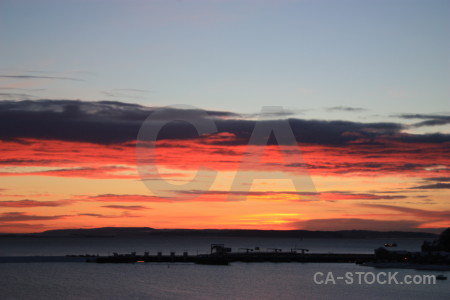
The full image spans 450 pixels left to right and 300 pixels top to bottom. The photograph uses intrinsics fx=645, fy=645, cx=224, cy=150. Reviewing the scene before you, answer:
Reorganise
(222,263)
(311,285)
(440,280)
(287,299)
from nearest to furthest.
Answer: (287,299) → (311,285) → (440,280) → (222,263)

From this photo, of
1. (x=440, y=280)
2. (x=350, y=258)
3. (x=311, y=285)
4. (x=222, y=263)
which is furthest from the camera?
(x=350, y=258)

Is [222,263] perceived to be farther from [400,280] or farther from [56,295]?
[56,295]

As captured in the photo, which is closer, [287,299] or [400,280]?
[287,299]

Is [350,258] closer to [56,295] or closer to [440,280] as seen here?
[440,280]

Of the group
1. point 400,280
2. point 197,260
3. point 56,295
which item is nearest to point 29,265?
point 197,260

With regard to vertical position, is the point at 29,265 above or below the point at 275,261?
below

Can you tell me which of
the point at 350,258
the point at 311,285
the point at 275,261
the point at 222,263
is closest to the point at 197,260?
the point at 222,263

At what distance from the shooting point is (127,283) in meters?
115

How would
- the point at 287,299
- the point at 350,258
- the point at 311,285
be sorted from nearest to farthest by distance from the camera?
the point at 287,299
the point at 311,285
the point at 350,258

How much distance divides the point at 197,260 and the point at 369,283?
2244 inches

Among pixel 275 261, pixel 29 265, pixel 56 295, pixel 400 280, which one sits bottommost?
pixel 56 295

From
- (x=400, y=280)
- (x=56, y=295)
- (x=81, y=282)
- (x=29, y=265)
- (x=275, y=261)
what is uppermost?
(x=275, y=261)

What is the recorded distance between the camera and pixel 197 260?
6437 inches

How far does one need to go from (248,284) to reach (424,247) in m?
77.9
